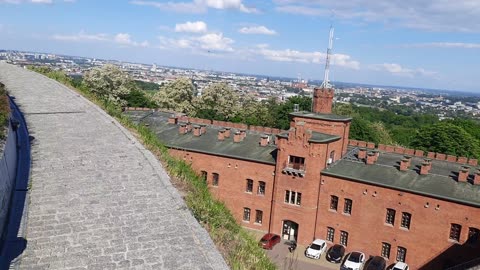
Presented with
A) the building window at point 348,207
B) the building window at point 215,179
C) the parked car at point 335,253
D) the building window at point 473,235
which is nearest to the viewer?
the building window at point 473,235

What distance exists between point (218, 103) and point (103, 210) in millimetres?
56805

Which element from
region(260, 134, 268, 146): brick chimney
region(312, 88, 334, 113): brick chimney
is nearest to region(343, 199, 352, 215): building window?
region(260, 134, 268, 146): brick chimney

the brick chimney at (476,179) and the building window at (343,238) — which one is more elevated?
the brick chimney at (476,179)

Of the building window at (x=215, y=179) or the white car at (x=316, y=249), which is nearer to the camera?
the white car at (x=316, y=249)

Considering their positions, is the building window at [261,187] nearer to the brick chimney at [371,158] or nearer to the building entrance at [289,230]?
the building entrance at [289,230]

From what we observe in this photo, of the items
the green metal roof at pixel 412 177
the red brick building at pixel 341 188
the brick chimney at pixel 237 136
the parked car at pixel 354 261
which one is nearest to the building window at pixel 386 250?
the red brick building at pixel 341 188

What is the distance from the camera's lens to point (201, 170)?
35875mm

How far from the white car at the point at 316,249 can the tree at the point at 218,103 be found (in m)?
36.6

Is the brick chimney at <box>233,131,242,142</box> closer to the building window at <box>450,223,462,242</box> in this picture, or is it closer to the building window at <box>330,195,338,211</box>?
the building window at <box>330,195,338,211</box>

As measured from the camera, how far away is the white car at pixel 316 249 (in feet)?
97.3

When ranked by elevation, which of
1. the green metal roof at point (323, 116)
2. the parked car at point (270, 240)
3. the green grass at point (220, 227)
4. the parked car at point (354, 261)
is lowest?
the parked car at point (270, 240)

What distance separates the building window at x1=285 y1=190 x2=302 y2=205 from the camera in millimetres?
32344

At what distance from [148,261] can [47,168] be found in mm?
5801

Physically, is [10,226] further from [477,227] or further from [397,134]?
[397,134]
